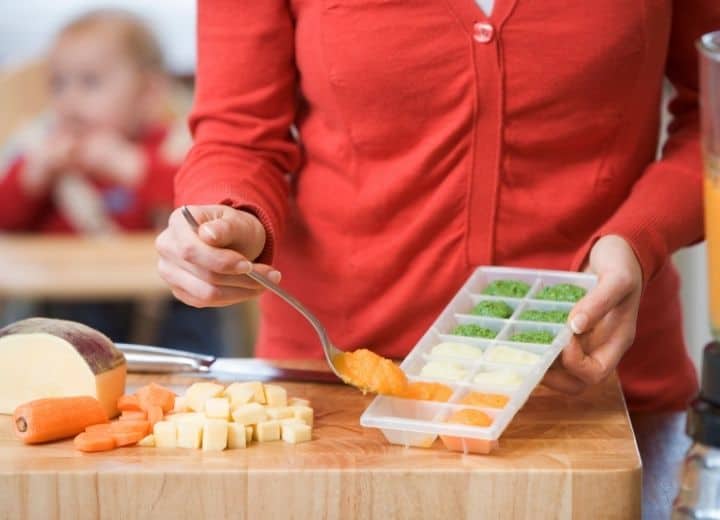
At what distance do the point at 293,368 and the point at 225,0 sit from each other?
419 mm

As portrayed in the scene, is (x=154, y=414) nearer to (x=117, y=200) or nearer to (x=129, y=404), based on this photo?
(x=129, y=404)

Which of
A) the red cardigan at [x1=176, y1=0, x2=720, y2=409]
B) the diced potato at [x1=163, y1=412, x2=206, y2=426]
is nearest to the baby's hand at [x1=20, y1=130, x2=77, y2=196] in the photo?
the red cardigan at [x1=176, y1=0, x2=720, y2=409]

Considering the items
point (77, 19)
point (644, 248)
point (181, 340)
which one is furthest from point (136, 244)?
point (644, 248)

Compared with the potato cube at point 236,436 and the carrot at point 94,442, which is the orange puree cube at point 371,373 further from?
the carrot at point 94,442

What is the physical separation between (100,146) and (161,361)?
232 cm

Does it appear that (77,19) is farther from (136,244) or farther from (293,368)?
(293,368)

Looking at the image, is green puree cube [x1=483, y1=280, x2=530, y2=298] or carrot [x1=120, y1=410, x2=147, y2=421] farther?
green puree cube [x1=483, y1=280, x2=530, y2=298]

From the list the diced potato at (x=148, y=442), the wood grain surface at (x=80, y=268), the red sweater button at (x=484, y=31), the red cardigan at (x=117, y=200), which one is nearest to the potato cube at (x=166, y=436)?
the diced potato at (x=148, y=442)

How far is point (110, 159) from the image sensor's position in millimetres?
3697

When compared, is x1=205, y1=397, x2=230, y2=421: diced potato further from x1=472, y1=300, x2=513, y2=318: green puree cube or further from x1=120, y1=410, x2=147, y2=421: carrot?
x1=472, y1=300, x2=513, y2=318: green puree cube

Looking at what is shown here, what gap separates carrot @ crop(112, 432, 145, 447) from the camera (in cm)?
123

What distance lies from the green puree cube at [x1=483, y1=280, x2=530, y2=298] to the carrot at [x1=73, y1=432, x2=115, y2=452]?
0.43 metres

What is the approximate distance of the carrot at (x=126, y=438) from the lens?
1.23 meters

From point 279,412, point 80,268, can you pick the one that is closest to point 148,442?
point 279,412
